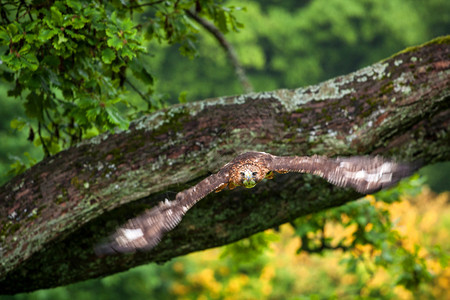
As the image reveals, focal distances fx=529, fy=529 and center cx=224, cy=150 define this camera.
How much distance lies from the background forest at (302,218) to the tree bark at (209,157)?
29cm

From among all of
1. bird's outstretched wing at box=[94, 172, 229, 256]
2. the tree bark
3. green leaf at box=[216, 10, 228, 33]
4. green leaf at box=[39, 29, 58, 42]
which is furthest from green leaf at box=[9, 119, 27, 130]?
bird's outstretched wing at box=[94, 172, 229, 256]

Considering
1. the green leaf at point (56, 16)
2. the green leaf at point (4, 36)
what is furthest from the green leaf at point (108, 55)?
the green leaf at point (4, 36)

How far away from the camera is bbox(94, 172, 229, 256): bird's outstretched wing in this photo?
1.92 meters

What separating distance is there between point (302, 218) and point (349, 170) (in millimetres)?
2283

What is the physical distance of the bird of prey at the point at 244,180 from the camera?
194 cm

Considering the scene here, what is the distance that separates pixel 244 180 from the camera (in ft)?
6.53

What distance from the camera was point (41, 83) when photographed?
256 centimetres

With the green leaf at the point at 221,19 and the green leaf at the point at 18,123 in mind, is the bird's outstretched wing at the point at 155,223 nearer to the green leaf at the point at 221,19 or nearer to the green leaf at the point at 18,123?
the green leaf at the point at 18,123

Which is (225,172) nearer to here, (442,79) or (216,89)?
(442,79)

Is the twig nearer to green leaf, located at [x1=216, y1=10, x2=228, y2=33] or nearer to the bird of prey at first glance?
green leaf, located at [x1=216, y1=10, x2=228, y2=33]

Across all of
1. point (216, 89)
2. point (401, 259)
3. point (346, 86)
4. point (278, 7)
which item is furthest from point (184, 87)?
point (346, 86)

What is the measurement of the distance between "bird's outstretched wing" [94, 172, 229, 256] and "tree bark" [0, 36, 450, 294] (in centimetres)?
64

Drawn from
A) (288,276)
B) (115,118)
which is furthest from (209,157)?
(288,276)

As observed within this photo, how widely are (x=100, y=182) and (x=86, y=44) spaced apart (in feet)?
2.25
